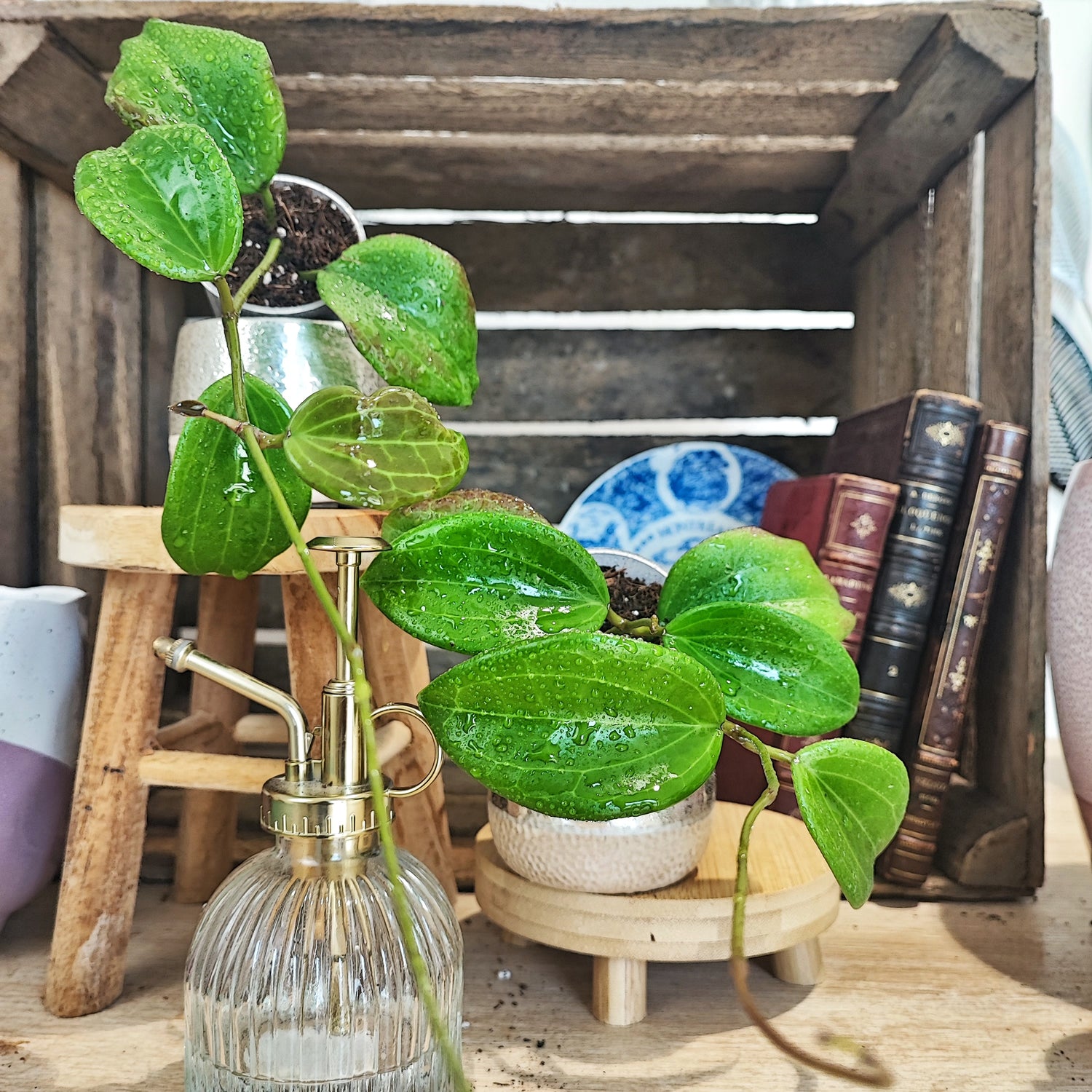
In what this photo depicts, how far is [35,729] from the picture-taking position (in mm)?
657

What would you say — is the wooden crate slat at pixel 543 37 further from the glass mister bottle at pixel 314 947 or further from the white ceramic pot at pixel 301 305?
the glass mister bottle at pixel 314 947

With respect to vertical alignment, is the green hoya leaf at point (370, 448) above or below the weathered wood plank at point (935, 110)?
below

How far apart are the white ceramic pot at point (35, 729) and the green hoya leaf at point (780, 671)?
51 cm

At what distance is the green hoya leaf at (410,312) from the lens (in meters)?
0.46

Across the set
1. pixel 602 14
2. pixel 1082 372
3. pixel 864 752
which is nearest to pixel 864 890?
pixel 864 752

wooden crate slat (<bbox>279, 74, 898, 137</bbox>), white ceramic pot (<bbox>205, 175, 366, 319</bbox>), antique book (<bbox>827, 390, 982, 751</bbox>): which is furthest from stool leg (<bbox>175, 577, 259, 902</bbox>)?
antique book (<bbox>827, 390, 982, 751</bbox>)

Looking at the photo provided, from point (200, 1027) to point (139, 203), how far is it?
38cm

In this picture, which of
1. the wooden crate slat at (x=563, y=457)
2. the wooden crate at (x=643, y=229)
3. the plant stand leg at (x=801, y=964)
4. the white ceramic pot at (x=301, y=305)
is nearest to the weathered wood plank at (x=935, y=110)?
the wooden crate at (x=643, y=229)

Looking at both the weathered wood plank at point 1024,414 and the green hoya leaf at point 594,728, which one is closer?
the green hoya leaf at point 594,728

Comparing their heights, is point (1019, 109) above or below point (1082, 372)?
above

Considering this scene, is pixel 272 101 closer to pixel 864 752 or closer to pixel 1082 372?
pixel 864 752

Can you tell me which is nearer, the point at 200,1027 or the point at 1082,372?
the point at 200,1027

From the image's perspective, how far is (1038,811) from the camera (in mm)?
790

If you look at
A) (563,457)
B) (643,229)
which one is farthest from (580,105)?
(563,457)
